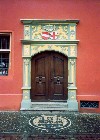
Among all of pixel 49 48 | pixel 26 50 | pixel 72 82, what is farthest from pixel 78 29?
pixel 26 50

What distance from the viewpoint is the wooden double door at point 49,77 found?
36.2 feet

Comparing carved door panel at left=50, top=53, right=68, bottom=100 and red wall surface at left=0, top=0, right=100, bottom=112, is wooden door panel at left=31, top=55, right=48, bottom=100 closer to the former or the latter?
carved door panel at left=50, top=53, right=68, bottom=100

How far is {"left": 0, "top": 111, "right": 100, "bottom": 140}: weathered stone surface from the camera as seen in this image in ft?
24.9

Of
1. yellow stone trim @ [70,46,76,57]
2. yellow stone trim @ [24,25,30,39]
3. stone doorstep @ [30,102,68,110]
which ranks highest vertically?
yellow stone trim @ [24,25,30,39]

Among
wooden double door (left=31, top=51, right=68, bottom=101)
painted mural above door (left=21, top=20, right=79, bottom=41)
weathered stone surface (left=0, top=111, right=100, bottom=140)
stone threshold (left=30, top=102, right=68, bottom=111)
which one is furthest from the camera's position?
wooden double door (left=31, top=51, right=68, bottom=101)

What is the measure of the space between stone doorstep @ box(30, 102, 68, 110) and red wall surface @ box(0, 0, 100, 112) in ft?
2.21

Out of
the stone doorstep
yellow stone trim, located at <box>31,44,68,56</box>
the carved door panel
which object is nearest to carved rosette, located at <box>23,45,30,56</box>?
yellow stone trim, located at <box>31,44,68,56</box>

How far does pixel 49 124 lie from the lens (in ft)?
28.5

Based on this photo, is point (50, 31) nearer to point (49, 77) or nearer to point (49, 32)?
point (49, 32)

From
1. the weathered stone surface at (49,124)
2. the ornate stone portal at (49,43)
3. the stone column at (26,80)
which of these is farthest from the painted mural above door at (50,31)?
the weathered stone surface at (49,124)

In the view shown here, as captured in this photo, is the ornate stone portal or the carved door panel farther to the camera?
the carved door panel

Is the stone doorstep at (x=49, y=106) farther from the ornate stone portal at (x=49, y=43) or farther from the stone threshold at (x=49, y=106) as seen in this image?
the ornate stone portal at (x=49, y=43)

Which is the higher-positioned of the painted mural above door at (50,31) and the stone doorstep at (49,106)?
the painted mural above door at (50,31)

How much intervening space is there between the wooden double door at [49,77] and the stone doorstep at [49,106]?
0.79 ft
